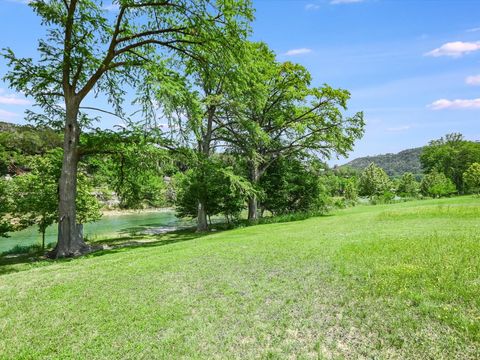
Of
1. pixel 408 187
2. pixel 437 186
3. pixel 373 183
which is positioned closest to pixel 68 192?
pixel 437 186

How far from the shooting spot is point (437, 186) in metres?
44.4

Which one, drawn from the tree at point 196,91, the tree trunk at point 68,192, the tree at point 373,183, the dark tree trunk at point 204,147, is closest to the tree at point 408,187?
the tree at point 373,183

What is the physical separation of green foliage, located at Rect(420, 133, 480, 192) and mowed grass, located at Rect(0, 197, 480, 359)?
206 ft

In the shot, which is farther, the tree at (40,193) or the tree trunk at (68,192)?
the tree at (40,193)

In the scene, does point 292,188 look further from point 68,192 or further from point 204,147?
point 68,192

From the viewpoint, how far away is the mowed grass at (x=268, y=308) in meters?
4.24

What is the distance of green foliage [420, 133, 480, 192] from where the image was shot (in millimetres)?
62062

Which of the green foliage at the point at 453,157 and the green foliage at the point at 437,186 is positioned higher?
the green foliage at the point at 453,157

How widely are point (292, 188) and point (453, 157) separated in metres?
55.3

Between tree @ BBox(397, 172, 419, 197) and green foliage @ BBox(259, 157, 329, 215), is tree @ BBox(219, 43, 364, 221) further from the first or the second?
tree @ BBox(397, 172, 419, 197)

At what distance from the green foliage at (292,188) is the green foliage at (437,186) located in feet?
82.3

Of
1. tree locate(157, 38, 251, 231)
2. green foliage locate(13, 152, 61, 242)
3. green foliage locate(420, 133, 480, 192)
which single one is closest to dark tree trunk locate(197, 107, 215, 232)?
tree locate(157, 38, 251, 231)

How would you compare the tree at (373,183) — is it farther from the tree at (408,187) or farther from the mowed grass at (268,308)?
the mowed grass at (268,308)

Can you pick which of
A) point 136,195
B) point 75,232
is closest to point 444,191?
point 136,195
